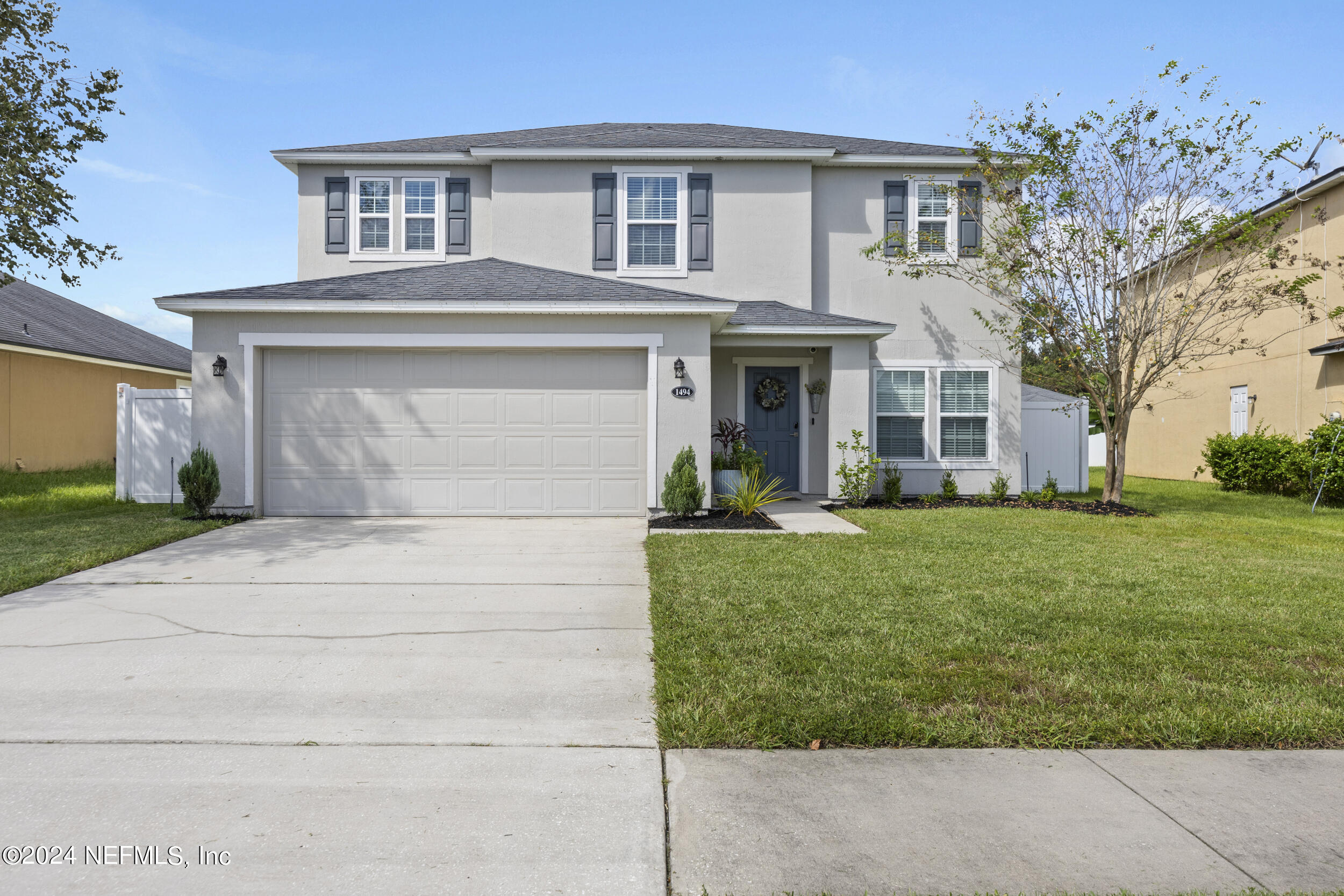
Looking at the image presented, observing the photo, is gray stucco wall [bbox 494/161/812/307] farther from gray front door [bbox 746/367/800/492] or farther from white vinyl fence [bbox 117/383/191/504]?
white vinyl fence [bbox 117/383/191/504]

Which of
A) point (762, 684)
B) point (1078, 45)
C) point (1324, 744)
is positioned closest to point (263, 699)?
point (762, 684)

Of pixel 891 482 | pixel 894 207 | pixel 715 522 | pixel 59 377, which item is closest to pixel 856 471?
pixel 891 482

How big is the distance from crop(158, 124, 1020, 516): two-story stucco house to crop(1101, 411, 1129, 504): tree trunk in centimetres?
146

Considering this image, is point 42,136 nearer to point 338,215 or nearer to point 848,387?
point 338,215

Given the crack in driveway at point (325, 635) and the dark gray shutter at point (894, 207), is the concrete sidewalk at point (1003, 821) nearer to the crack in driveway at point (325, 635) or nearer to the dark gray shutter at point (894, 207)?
the crack in driveway at point (325, 635)

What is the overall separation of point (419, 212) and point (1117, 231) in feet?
36.4

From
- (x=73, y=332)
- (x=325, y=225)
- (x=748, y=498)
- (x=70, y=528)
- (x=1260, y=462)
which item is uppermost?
(x=325, y=225)

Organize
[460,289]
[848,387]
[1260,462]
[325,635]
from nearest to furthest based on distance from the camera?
[325,635] → [460,289] → [848,387] → [1260,462]

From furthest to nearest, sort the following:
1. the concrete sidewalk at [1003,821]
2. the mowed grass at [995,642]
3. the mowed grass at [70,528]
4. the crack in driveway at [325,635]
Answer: the mowed grass at [70,528] → the crack in driveway at [325,635] → the mowed grass at [995,642] → the concrete sidewalk at [1003,821]

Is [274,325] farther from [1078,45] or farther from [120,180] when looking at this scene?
[1078,45]

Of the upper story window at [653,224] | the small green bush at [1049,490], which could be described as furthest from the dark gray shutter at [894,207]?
the small green bush at [1049,490]

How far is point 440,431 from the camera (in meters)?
10.5

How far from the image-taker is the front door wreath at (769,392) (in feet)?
43.0

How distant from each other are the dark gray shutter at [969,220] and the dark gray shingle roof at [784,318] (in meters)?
2.25
